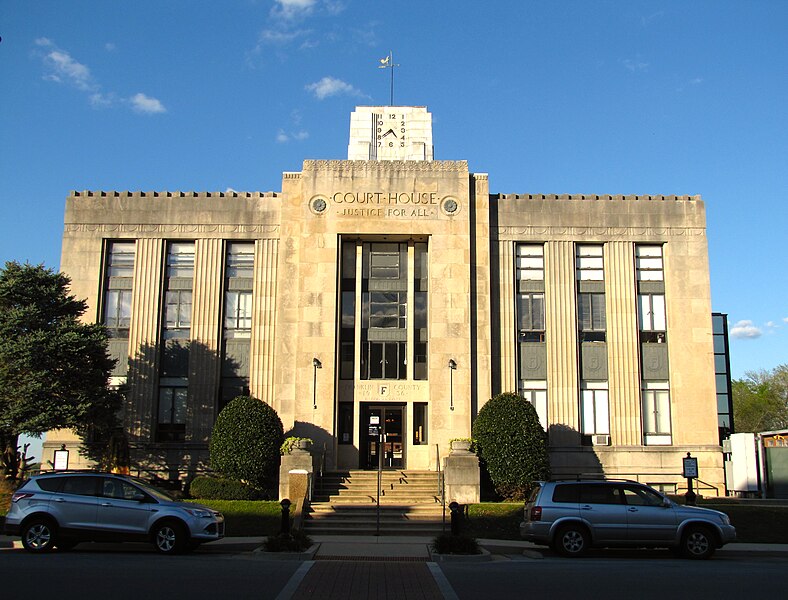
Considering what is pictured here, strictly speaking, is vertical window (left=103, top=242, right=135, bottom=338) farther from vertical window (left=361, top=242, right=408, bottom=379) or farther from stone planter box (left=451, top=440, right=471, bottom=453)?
stone planter box (left=451, top=440, right=471, bottom=453)

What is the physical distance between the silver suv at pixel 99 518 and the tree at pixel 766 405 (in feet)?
199

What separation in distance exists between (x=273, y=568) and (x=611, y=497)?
25.7 ft

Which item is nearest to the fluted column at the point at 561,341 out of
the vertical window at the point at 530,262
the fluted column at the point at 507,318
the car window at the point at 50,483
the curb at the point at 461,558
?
the vertical window at the point at 530,262

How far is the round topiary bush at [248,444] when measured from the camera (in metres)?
26.5

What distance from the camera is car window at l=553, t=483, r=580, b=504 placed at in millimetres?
17859

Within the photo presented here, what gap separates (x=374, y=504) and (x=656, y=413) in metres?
13.2

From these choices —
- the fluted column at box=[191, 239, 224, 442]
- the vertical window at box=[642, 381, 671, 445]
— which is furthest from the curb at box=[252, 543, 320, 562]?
the vertical window at box=[642, 381, 671, 445]

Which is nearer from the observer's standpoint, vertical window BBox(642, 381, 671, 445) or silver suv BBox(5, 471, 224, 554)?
silver suv BBox(5, 471, 224, 554)

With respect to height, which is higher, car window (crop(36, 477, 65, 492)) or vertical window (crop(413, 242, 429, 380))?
vertical window (crop(413, 242, 429, 380))

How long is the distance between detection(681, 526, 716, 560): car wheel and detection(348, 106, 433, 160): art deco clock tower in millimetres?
22765

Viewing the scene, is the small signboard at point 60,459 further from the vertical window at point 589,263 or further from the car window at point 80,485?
the vertical window at point 589,263

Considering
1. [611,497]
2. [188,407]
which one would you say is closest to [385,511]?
[611,497]

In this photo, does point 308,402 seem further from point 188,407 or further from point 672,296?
point 672,296

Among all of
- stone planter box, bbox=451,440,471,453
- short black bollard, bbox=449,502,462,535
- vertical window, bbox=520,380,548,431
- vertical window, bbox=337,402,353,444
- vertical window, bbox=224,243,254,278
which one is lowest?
short black bollard, bbox=449,502,462,535
